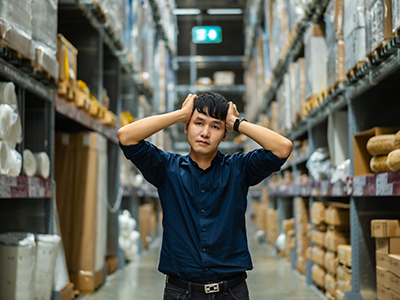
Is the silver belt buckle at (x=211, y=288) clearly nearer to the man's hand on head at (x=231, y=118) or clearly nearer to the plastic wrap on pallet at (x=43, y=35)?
the man's hand on head at (x=231, y=118)

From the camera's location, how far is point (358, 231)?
396cm

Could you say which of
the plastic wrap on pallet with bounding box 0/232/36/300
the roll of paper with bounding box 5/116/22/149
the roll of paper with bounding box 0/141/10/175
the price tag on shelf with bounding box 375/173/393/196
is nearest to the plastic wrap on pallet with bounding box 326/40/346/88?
the price tag on shelf with bounding box 375/173/393/196

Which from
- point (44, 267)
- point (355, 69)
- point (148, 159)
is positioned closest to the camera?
point (148, 159)

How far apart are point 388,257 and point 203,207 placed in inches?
65.8

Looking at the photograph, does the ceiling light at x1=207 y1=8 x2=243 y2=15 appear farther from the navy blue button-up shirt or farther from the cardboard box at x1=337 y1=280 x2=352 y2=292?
the navy blue button-up shirt

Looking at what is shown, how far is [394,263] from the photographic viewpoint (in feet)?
10.00

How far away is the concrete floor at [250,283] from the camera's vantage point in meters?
4.90

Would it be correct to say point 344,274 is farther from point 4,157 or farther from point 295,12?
point 295,12

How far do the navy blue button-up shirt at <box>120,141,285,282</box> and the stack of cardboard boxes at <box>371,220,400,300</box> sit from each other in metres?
1.37

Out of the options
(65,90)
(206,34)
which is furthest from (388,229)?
(206,34)

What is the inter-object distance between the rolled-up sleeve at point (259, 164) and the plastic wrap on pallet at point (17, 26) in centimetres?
165

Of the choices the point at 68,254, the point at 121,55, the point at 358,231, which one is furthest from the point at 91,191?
the point at 358,231

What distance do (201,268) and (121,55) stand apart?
4.97 m

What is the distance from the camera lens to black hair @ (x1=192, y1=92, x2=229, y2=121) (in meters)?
2.16
